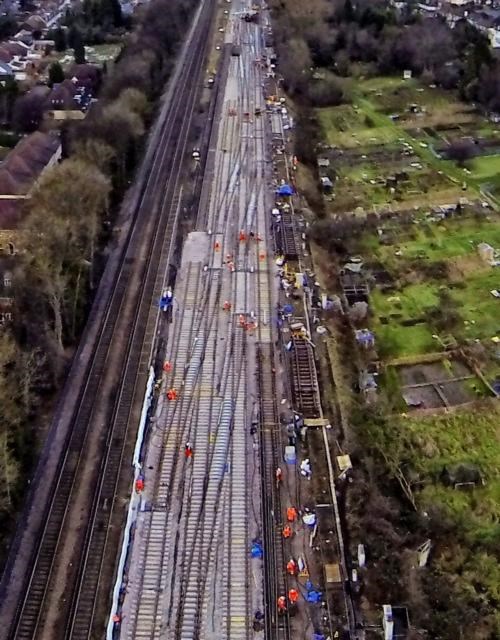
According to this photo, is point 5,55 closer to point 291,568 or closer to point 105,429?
point 105,429

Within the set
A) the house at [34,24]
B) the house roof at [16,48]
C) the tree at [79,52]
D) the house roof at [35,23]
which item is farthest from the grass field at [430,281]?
the house roof at [35,23]

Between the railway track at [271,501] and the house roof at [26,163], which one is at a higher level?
the house roof at [26,163]

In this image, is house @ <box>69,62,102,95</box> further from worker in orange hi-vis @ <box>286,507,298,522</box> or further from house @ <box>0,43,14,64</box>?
worker in orange hi-vis @ <box>286,507,298,522</box>

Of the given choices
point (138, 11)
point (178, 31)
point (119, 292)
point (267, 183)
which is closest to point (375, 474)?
point (119, 292)

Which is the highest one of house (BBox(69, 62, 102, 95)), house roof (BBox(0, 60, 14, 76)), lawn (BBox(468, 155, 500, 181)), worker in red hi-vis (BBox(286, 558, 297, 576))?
worker in red hi-vis (BBox(286, 558, 297, 576))

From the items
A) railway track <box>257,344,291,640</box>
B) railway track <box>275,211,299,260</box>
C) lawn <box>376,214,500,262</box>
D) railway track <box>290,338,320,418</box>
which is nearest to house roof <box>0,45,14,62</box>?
railway track <box>275,211,299,260</box>

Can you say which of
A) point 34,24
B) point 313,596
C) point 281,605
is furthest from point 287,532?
point 34,24

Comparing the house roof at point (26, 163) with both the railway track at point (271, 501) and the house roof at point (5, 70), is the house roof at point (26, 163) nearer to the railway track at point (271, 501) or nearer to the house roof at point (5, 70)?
the railway track at point (271, 501)
